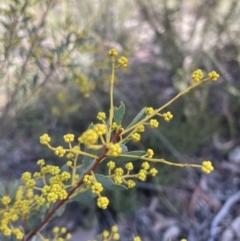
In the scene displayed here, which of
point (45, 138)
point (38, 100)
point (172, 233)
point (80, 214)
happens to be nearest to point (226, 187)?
point (172, 233)

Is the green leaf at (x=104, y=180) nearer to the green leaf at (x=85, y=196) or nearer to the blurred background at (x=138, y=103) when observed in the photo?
the green leaf at (x=85, y=196)

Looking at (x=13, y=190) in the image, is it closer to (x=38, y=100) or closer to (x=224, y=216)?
(x=224, y=216)

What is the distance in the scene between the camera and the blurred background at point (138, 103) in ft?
7.36

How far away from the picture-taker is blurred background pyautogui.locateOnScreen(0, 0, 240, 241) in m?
2.24

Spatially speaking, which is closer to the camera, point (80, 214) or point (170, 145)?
point (80, 214)

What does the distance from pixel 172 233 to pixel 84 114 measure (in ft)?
3.33

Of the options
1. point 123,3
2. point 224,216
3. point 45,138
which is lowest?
point 224,216

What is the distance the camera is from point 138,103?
3.17 m

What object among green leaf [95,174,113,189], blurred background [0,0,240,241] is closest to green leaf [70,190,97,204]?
green leaf [95,174,113,189]

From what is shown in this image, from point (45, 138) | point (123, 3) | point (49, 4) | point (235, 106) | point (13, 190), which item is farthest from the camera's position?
point (123, 3)

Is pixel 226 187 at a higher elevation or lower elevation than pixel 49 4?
lower

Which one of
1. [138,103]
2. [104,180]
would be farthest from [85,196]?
[138,103]

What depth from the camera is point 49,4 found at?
2.04 m

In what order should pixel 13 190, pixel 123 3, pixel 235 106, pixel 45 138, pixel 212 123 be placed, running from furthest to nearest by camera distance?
pixel 123 3 → pixel 235 106 → pixel 212 123 → pixel 13 190 → pixel 45 138
